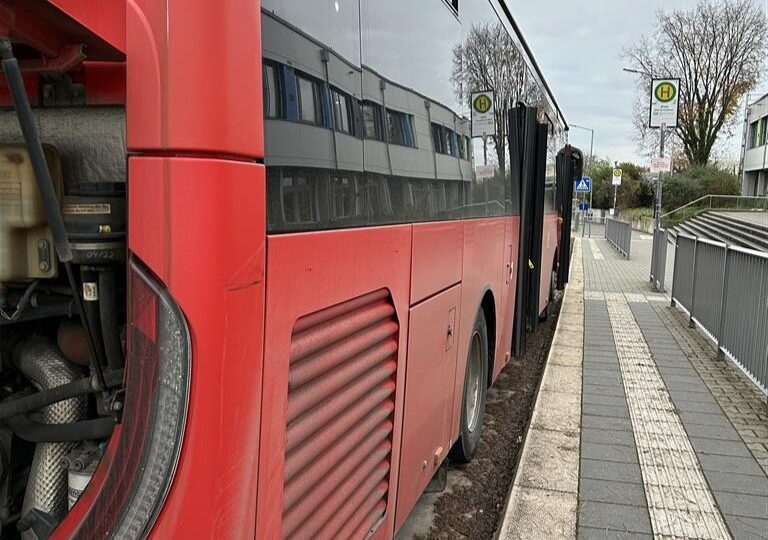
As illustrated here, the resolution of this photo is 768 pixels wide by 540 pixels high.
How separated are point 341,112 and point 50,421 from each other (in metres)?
1.25

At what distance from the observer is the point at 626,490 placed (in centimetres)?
399

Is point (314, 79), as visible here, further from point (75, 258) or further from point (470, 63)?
point (470, 63)

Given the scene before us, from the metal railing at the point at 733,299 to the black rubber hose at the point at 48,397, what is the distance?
5708 millimetres

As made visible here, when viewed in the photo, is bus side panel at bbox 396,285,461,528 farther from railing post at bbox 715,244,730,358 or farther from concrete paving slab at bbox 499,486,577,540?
railing post at bbox 715,244,730,358

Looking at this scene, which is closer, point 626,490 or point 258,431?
point 258,431

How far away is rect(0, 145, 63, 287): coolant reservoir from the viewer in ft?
4.97

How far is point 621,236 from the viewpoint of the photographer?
24766 mm

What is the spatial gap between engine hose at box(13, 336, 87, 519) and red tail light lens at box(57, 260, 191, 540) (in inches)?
13.0

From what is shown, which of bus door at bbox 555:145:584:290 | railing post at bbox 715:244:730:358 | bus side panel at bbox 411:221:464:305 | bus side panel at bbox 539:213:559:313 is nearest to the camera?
bus side panel at bbox 411:221:464:305

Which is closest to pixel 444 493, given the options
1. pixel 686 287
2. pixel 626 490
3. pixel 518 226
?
pixel 626 490

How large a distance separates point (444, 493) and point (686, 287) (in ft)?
24.2

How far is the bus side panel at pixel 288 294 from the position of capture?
1.64 metres

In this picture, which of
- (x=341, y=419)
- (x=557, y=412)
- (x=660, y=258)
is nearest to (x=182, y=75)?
(x=341, y=419)

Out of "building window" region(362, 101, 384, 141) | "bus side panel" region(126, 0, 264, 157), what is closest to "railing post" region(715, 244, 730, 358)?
"building window" region(362, 101, 384, 141)
